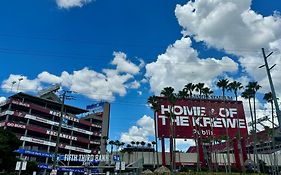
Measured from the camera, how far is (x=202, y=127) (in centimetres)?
7675

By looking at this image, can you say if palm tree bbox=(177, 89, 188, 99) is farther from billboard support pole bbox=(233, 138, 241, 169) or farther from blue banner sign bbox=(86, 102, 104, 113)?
blue banner sign bbox=(86, 102, 104, 113)

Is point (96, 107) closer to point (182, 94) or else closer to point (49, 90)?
point (49, 90)

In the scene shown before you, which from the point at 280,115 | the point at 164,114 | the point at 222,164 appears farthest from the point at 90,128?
the point at 280,115

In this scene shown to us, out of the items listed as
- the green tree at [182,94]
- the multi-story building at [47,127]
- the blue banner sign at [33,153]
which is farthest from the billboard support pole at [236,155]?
the blue banner sign at [33,153]

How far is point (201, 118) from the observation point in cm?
7738

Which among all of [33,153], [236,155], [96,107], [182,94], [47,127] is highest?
[96,107]

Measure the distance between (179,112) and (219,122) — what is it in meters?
11.3

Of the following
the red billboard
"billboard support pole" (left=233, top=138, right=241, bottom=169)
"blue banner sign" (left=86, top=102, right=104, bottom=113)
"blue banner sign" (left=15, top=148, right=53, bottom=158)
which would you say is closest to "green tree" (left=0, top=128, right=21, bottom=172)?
"blue banner sign" (left=15, top=148, right=53, bottom=158)

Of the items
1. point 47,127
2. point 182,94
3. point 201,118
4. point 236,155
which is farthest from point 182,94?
point 47,127

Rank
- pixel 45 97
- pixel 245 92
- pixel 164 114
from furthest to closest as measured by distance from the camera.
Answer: pixel 45 97 → pixel 164 114 → pixel 245 92

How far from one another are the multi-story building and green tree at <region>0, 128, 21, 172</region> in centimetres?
3591

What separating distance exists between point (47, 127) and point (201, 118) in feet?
149

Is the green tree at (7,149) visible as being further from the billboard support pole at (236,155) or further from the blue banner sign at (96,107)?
the blue banner sign at (96,107)

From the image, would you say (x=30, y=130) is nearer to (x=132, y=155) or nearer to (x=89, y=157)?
(x=89, y=157)
